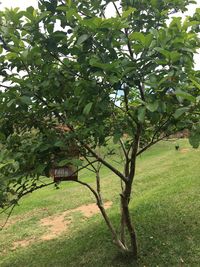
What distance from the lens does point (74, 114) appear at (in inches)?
145

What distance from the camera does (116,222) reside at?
299 inches

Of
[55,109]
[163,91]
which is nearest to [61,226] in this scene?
[55,109]

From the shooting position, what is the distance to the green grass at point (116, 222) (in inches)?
225

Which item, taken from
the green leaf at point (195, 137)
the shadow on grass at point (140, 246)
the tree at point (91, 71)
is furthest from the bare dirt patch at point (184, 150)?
the green leaf at point (195, 137)

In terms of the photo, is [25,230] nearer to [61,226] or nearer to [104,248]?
[61,226]

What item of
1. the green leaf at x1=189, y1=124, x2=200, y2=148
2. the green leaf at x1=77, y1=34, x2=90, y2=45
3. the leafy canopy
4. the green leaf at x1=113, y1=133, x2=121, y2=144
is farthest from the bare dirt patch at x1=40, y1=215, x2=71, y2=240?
the green leaf at x1=77, y1=34, x2=90, y2=45

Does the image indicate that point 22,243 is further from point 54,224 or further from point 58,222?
point 58,222

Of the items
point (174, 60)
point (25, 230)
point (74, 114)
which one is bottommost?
point (25, 230)

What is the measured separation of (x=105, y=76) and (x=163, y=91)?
486mm

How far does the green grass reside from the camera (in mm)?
5703

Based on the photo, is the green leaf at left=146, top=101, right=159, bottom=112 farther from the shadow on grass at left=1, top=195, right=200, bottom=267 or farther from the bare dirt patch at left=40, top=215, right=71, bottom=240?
the bare dirt patch at left=40, top=215, right=71, bottom=240

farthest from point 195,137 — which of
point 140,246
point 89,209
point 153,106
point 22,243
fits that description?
point 89,209

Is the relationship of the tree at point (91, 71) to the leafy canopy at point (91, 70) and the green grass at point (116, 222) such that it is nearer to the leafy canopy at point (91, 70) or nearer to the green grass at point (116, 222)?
the leafy canopy at point (91, 70)

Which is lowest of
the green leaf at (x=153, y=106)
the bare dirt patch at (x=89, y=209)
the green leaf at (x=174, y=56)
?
the bare dirt patch at (x=89, y=209)
